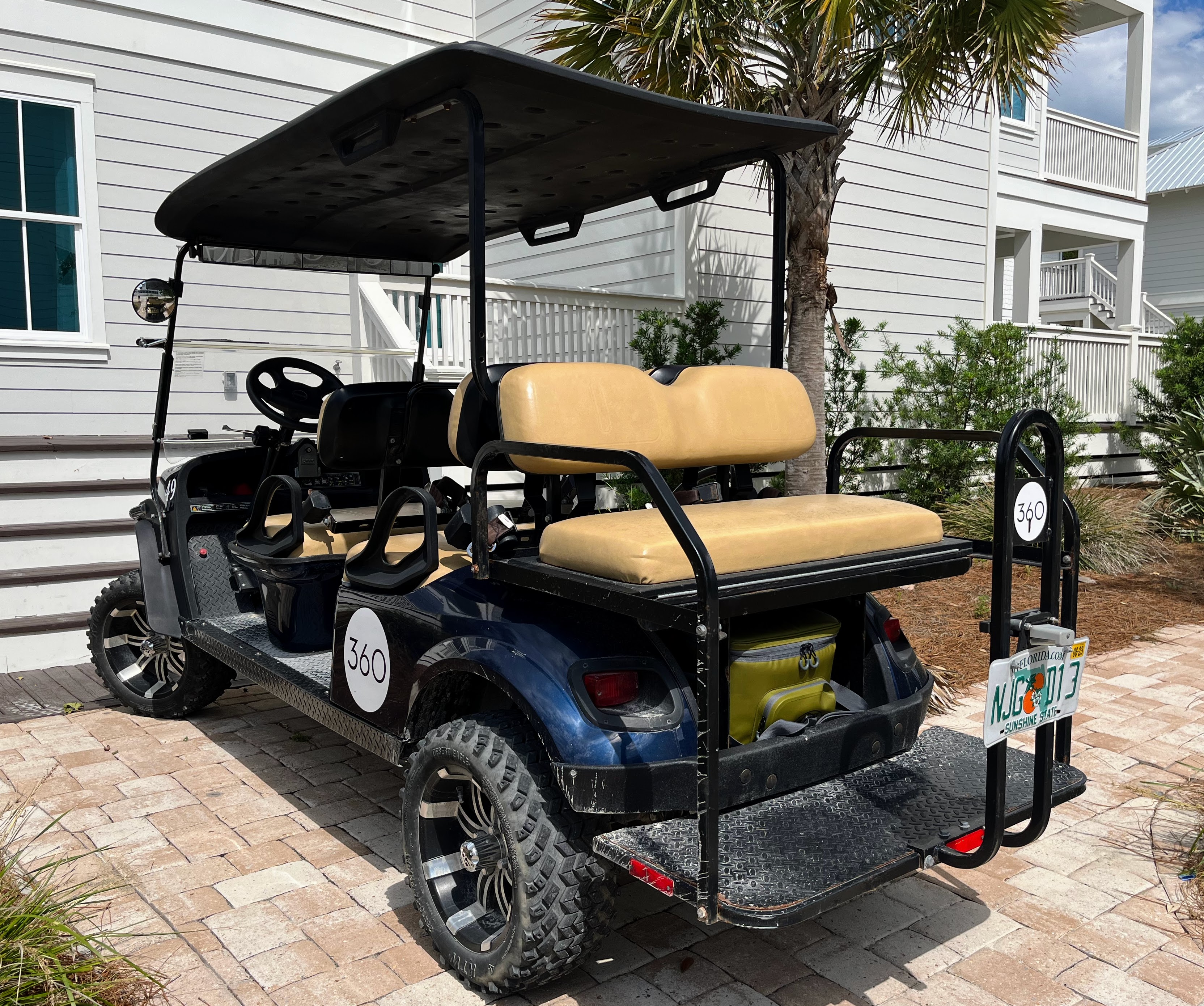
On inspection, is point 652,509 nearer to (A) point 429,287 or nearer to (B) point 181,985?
(B) point 181,985

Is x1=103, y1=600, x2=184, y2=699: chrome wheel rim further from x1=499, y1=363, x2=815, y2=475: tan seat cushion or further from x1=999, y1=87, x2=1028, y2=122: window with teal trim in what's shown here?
x1=999, y1=87, x2=1028, y2=122: window with teal trim

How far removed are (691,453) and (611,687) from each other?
931 millimetres

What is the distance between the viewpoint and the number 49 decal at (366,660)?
2.86 metres

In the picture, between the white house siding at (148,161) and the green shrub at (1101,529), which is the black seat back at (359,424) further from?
the green shrub at (1101,529)

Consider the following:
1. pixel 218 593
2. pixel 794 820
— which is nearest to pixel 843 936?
pixel 794 820

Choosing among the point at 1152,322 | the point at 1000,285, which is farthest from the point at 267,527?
the point at 1152,322

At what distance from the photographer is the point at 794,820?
2.41 metres

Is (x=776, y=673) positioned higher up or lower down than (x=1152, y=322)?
lower down

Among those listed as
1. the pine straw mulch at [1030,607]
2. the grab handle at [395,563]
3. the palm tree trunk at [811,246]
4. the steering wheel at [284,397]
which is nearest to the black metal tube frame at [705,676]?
the grab handle at [395,563]

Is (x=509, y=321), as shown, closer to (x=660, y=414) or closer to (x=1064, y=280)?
(x=660, y=414)

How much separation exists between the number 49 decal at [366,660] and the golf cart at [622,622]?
0.01 metres

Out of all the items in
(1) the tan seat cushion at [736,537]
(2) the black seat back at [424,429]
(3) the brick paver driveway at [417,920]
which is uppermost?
(2) the black seat back at [424,429]

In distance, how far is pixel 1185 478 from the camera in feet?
31.9

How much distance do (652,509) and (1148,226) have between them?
2594 cm
